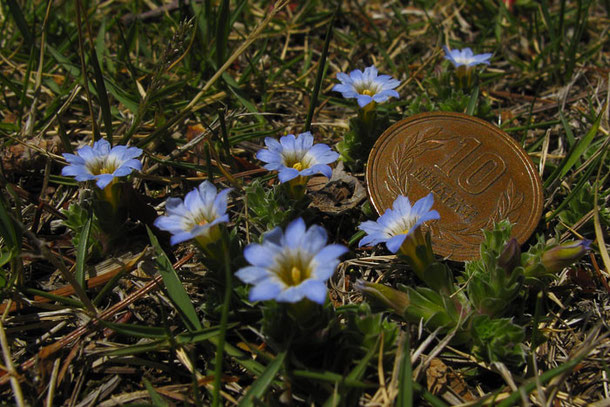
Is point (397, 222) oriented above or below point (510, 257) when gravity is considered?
above

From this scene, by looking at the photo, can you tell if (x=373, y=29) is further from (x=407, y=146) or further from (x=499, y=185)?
(x=499, y=185)

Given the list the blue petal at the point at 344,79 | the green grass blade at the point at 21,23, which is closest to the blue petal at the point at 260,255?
the blue petal at the point at 344,79

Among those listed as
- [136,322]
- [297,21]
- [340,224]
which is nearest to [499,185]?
[340,224]

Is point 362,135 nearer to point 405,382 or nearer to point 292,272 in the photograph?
point 292,272

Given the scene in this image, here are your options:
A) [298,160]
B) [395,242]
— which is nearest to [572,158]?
[395,242]

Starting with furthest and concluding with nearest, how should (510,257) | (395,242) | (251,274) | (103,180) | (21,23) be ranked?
1. (21,23)
2. (103,180)
3. (510,257)
4. (395,242)
5. (251,274)

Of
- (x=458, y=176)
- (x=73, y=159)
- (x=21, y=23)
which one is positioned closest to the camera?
(x=73, y=159)
